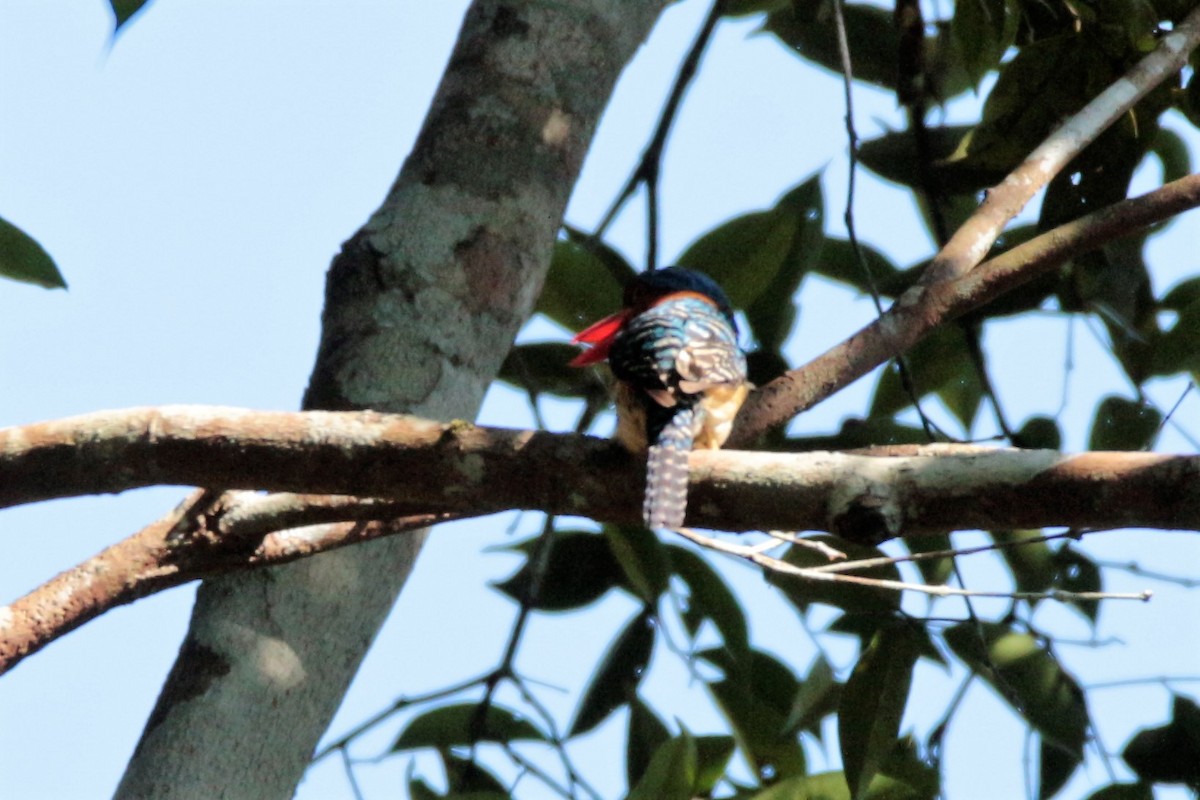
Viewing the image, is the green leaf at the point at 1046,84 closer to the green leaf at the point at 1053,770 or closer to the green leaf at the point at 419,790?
the green leaf at the point at 1053,770

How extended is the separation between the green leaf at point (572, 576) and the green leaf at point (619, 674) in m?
0.14

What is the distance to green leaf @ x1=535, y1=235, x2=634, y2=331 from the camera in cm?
311

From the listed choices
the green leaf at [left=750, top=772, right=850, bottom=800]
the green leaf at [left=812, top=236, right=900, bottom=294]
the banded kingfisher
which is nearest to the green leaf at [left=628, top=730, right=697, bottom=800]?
the green leaf at [left=750, top=772, right=850, bottom=800]

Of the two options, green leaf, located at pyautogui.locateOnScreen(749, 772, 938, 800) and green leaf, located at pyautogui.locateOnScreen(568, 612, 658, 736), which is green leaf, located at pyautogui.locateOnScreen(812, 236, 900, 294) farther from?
green leaf, located at pyautogui.locateOnScreen(749, 772, 938, 800)

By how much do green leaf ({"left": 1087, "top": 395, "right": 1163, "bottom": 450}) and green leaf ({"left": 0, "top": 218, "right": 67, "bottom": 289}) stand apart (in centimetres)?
233

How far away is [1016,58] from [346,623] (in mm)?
1917

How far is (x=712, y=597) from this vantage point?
296 cm

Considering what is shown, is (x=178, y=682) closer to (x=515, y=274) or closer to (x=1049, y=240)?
(x=515, y=274)

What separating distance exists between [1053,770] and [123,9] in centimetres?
251

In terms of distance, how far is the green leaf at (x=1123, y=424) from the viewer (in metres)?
3.10

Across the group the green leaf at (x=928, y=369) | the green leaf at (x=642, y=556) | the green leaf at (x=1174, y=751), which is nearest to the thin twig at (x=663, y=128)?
the green leaf at (x=928, y=369)

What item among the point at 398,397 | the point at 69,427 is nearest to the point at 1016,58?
the point at 398,397

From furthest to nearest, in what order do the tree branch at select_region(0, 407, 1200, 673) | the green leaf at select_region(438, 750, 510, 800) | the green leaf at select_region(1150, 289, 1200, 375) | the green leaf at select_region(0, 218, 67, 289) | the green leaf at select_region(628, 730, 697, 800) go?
the green leaf at select_region(438, 750, 510, 800), the green leaf at select_region(1150, 289, 1200, 375), the green leaf at select_region(628, 730, 697, 800), the green leaf at select_region(0, 218, 67, 289), the tree branch at select_region(0, 407, 1200, 673)

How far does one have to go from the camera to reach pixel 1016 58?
9.66 feet
